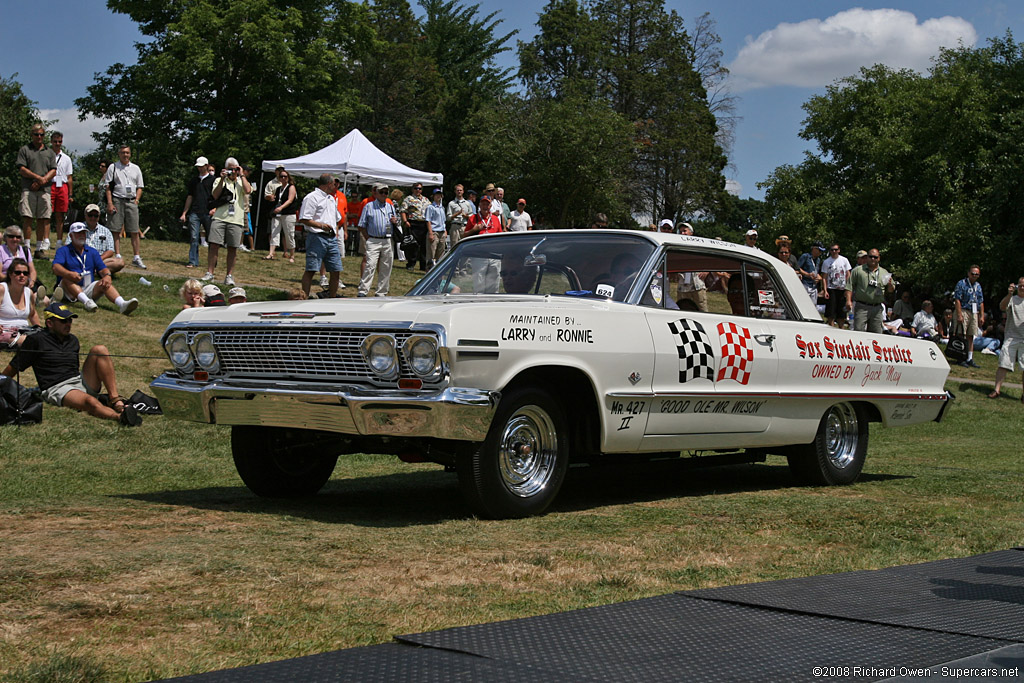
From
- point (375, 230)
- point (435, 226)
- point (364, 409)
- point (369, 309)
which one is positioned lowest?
point (364, 409)

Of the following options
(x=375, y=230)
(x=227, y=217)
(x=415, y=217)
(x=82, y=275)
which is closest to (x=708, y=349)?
(x=375, y=230)

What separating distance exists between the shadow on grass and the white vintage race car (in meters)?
0.24

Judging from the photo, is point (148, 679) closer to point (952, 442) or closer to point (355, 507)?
point (355, 507)

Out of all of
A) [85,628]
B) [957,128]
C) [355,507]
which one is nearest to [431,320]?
[355,507]

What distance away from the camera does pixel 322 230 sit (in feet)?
50.2

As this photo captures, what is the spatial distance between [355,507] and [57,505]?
162 centimetres

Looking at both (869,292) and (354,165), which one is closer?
(869,292)

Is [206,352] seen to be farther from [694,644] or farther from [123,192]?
[123,192]

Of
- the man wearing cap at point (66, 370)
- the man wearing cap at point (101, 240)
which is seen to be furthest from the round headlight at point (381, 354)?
the man wearing cap at point (101, 240)

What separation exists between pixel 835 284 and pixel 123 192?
11.6 m

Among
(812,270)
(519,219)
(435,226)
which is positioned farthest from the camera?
(435,226)

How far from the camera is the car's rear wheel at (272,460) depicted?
6793 mm

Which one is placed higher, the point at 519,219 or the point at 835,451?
the point at 519,219

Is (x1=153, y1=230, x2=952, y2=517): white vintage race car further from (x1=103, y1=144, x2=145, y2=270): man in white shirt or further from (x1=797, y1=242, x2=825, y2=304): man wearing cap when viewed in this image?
(x1=103, y1=144, x2=145, y2=270): man in white shirt
